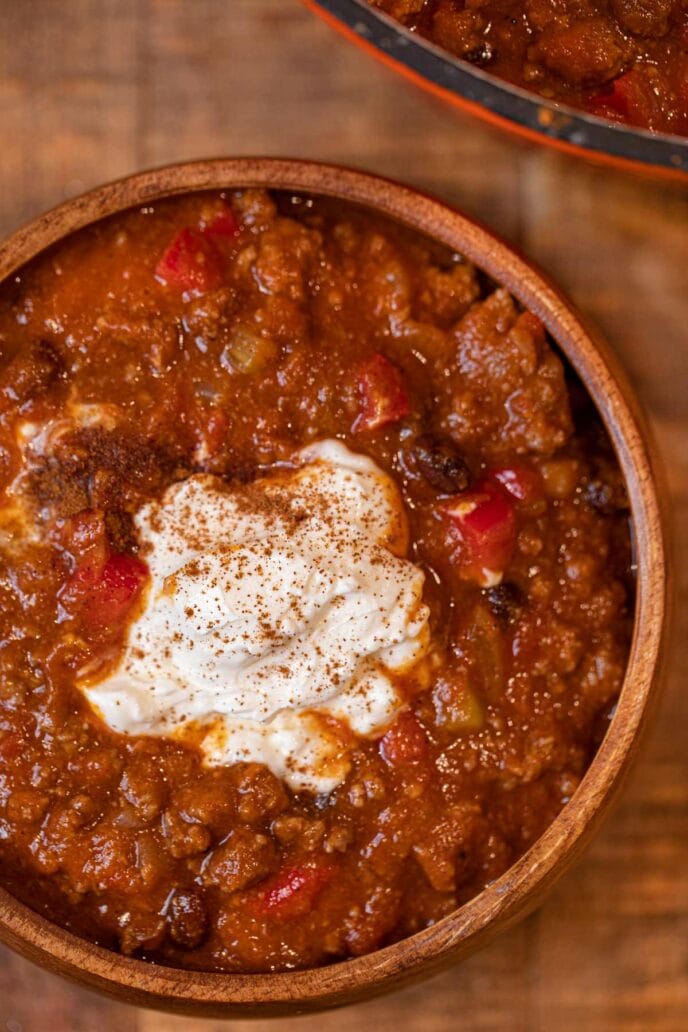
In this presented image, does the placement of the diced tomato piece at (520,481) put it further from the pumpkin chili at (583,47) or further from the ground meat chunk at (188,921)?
the ground meat chunk at (188,921)

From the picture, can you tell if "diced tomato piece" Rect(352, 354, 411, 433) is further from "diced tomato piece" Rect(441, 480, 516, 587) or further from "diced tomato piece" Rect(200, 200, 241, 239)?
"diced tomato piece" Rect(200, 200, 241, 239)

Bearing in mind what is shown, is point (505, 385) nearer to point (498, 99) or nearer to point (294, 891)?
point (498, 99)

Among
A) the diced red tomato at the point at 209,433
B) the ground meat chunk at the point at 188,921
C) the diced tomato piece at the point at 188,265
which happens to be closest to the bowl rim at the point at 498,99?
the diced tomato piece at the point at 188,265

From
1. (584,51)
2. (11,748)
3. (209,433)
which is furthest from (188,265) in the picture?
(11,748)

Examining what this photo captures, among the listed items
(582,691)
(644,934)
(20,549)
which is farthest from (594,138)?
(644,934)

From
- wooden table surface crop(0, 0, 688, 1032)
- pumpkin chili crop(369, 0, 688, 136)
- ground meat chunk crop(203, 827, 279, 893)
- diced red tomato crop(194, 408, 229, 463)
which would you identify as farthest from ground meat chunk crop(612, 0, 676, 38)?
ground meat chunk crop(203, 827, 279, 893)

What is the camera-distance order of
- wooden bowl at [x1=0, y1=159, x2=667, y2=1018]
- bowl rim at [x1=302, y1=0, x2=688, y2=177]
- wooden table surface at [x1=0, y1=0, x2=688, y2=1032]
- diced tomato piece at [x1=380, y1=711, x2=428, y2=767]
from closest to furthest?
1. bowl rim at [x1=302, y1=0, x2=688, y2=177]
2. wooden bowl at [x1=0, y1=159, x2=667, y2=1018]
3. diced tomato piece at [x1=380, y1=711, x2=428, y2=767]
4. wooden table surface at [x1=0, y1=0, x2=688, y2=1032]
